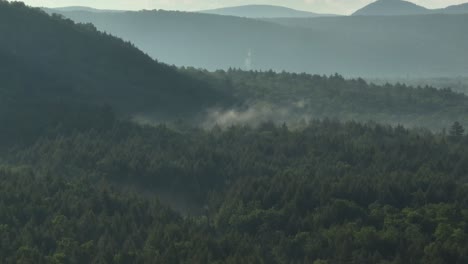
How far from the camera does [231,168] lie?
152 m

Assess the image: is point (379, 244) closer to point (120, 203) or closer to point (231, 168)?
point (120, 203)

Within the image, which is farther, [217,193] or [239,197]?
[217,193]

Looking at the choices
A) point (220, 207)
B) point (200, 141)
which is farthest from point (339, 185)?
point (200, 141)

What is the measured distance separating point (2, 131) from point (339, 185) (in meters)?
73.5

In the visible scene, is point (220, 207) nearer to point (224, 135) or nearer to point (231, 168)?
point (231, 168)

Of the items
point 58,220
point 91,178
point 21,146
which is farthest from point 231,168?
point 58,220

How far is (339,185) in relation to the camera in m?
128

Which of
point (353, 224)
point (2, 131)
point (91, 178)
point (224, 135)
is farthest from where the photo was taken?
point (224, 135)

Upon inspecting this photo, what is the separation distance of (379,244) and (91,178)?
5207cm

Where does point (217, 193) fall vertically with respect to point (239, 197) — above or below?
below

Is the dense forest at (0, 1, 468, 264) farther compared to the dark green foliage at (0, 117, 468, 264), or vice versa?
the dense forest at (0, 1, 468, 264)

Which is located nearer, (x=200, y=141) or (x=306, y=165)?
(x=306, y=165)

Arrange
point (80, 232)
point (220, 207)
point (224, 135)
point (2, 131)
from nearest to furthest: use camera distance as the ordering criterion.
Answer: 1. point (80, 232)
2. point (220, 207)
3. point (2, 131)
4. point (224, 135)

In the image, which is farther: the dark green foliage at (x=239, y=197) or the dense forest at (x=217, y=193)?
the dense forest at (x=217, y=193)
